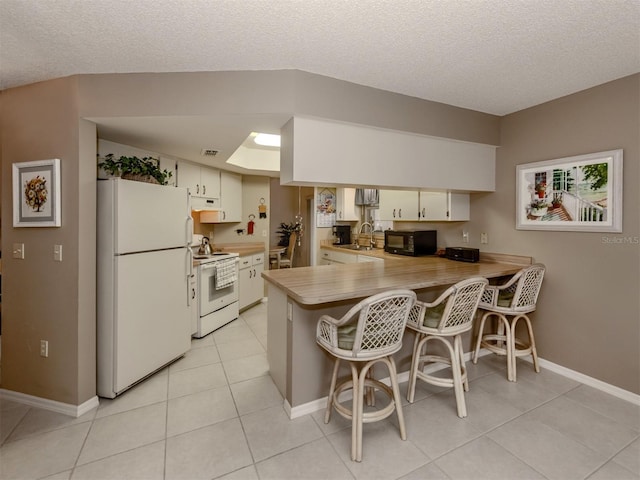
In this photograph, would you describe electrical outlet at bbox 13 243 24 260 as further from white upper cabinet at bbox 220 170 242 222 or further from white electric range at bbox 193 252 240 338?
white upper cabinet at bbox 220 170 242 222

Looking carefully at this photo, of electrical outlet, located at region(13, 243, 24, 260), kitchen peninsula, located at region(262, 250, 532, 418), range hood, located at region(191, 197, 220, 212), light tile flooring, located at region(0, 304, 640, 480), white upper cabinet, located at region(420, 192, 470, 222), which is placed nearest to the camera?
light tile flooring, located at region(0, 304, 640, 480)

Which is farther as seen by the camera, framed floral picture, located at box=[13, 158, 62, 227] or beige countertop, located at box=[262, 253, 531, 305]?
framed floral picture, located at box=[13, 158, 62, 227]

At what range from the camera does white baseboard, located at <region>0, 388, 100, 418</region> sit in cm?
212

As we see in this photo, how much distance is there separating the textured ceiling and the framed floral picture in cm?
63

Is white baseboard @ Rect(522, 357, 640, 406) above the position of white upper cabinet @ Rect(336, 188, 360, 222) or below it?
below

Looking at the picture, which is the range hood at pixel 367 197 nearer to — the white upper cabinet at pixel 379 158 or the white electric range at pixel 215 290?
the white upper cabinet at pixel 379 158

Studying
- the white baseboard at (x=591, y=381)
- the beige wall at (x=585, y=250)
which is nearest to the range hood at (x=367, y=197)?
the beige wall at (x=585, y=250)

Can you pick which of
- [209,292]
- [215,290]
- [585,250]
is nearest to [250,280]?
[215,290]

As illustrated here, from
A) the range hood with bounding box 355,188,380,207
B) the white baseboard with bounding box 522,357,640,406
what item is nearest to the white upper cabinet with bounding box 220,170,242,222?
the range hood with bounding box 355,188,380,207

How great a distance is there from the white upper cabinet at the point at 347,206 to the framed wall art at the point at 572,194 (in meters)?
2.82

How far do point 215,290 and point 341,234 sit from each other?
2.60 meters

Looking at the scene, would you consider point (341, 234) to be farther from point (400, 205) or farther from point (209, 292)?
point (209, 292)

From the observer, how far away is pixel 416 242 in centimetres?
365

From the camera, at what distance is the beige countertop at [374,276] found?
6.12 feet
